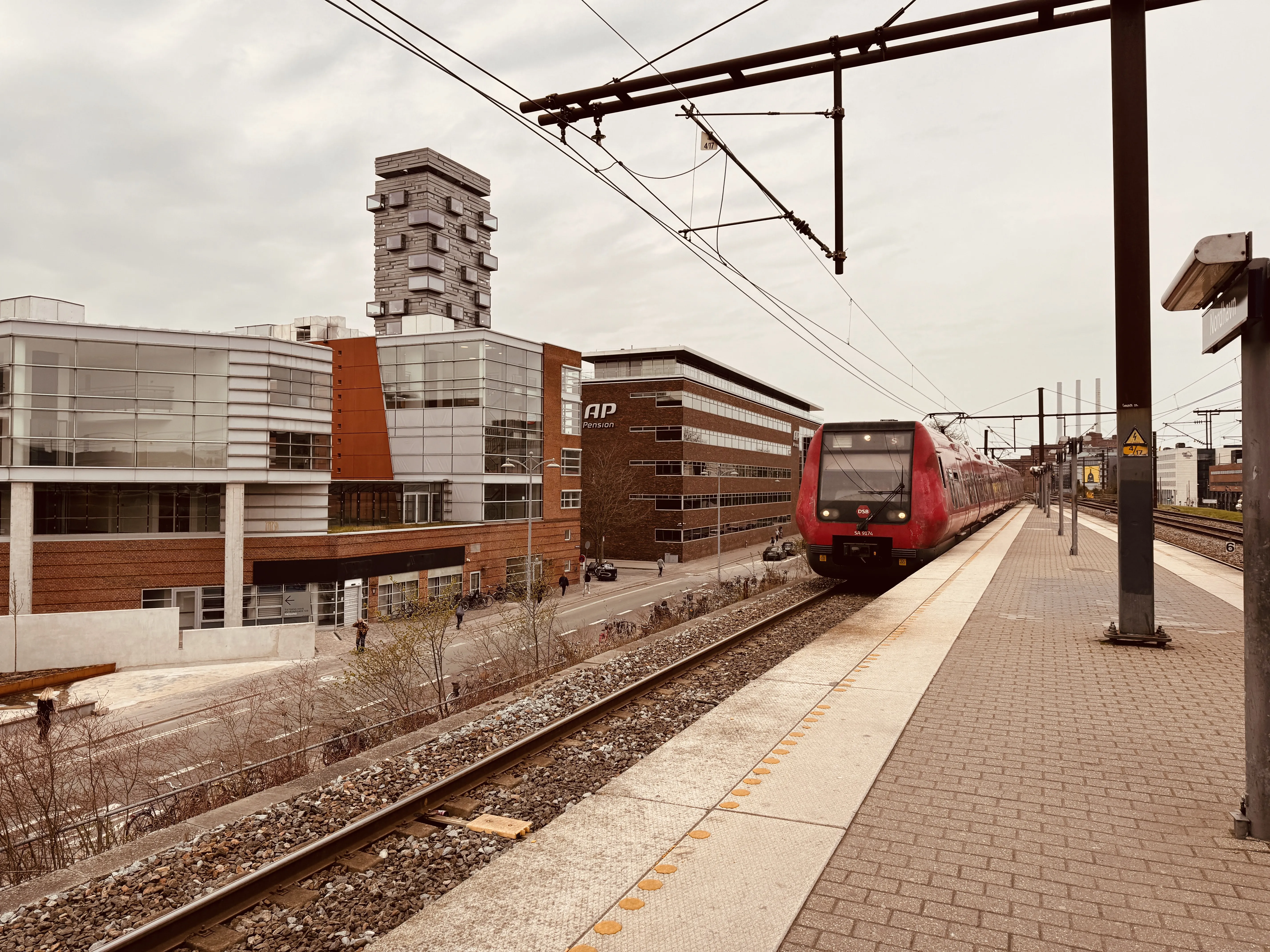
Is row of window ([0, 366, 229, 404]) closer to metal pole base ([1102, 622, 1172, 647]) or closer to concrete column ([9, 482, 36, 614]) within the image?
concrete column ([9, 482, 36, 614])

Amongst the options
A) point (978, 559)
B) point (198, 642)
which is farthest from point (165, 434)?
point (978, 559)

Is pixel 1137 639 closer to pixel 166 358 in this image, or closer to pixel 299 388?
pixel 299 388

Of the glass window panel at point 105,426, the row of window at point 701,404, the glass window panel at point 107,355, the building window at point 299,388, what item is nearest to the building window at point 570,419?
the row of window at point 701,404

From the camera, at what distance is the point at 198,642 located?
27172 millimetres

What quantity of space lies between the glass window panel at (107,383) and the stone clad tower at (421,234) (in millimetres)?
58779

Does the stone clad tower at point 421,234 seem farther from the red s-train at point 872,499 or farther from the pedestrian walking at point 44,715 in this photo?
the red s-train at point 872,499

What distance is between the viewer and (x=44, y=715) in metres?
17.4

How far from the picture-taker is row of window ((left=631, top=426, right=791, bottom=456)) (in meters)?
59.6

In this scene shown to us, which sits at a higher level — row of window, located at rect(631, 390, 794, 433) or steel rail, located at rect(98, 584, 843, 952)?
row of window, located at rect(631, 390, 794, 433)

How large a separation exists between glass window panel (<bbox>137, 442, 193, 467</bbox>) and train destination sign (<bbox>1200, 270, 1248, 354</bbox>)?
1326 inches

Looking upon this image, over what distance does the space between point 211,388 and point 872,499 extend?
2753 cm

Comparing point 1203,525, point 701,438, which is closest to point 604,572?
point 701,438

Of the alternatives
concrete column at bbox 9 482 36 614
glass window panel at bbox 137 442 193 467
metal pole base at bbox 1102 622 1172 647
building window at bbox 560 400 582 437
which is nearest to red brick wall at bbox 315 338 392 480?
building window at bbox 560 400 582 437

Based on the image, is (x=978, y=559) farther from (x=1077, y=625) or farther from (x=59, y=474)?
(x=59, y=474)
